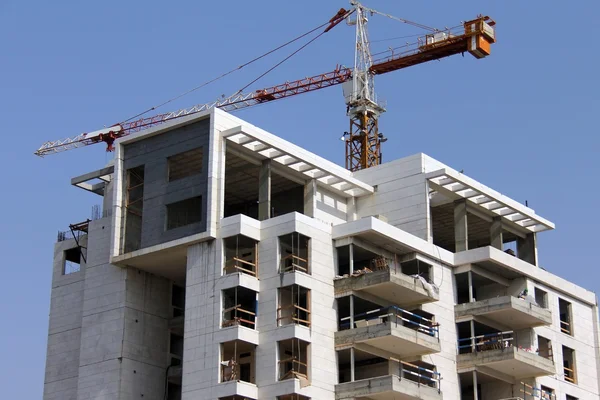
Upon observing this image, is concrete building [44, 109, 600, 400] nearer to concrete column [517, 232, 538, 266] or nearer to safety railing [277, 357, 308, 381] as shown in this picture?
safety railing [277, 357, 308, 381]

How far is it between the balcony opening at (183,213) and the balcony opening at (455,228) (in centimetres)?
2188

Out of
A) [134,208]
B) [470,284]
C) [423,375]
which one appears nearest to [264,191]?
[134,208]

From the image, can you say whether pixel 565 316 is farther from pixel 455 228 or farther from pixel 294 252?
pixel 294 252

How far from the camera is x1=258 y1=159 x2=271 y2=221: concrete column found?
98.1m

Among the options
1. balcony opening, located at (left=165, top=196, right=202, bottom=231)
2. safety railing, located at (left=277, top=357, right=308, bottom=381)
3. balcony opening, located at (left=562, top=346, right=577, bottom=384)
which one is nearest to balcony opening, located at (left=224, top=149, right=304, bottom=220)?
balcony opening, located at (left=165, top=196, right=202, bottom=231)

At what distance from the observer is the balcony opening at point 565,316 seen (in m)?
112

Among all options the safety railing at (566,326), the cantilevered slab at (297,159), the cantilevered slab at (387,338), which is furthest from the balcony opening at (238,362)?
the safety railing at (566,326)

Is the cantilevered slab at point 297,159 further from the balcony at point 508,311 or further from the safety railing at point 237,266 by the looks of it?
the balcony at point 508,311

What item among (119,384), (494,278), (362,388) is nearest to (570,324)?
(494,278)

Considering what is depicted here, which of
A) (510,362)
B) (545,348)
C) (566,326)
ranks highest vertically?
(566,326)

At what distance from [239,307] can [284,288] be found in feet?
11.3

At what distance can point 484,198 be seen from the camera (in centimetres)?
11012

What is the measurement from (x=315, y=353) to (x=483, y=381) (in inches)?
719

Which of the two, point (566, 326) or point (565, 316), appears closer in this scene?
point (566, 326)
